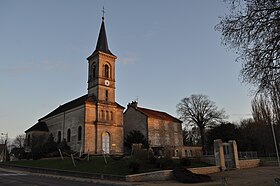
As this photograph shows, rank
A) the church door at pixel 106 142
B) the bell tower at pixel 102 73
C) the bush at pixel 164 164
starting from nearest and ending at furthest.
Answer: the bush at pixel 164 164 < the church door at pixel 106 142 < the bell tower at pixel 102 73

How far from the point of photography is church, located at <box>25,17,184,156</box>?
3928 centimetres

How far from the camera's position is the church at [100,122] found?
39.3 meters

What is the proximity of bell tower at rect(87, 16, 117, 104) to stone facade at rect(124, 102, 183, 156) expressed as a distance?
7.80 meters

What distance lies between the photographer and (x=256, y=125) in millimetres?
46094

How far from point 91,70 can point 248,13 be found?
35.8m

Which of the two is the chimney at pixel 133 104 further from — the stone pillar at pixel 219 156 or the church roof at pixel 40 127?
the stone pillar at pixel 219 156

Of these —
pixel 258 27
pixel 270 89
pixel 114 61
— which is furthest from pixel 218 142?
pixel 114 61

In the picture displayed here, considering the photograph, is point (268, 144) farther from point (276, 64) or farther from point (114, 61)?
point (276, 64)

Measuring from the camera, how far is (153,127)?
47.3 meters

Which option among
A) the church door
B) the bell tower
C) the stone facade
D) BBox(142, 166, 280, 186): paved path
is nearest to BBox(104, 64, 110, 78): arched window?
the bell tower

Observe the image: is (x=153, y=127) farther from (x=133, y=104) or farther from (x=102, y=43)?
(x=102, y=43)

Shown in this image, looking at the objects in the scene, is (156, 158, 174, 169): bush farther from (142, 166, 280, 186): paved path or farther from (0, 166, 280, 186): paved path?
(142, 166, 280, 186): paved path

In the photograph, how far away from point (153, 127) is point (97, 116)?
1189 cm

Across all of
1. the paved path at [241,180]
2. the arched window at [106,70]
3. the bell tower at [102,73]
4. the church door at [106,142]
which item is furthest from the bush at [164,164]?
the arched window at [106,70]
